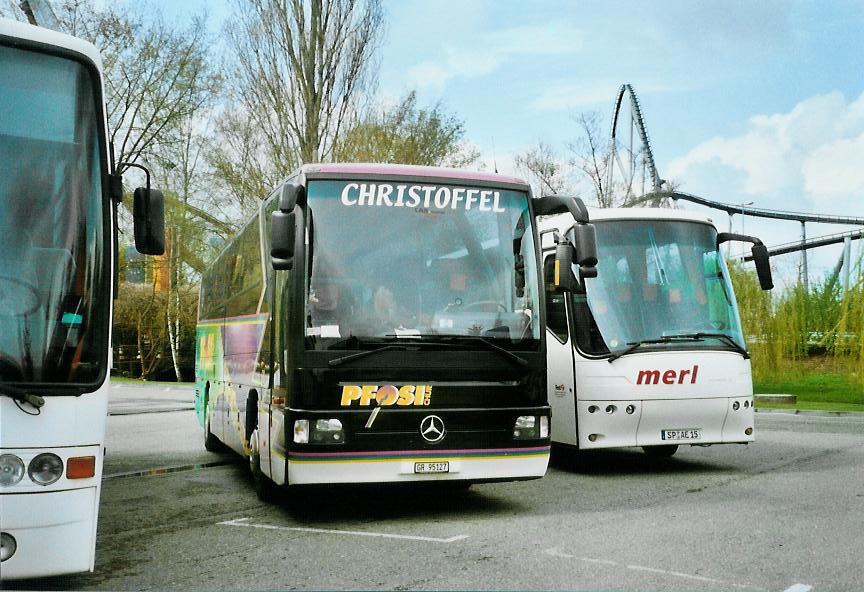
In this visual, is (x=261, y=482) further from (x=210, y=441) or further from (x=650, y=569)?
(x=210, y=441)

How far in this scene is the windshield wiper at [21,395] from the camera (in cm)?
546

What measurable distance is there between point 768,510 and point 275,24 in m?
26.5

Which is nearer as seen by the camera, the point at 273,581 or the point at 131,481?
the point at 273,581

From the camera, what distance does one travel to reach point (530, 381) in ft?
29.3

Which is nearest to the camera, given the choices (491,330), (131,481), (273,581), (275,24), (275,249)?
(273,581)

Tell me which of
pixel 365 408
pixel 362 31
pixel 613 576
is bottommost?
pixel 613 576

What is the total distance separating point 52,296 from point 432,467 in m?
3.73

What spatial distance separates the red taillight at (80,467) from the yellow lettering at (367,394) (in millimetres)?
2992

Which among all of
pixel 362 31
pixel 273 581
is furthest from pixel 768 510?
pixel 362 31

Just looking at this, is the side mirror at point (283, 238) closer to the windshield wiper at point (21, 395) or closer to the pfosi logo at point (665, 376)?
the windshield wiper at point (21, 395)

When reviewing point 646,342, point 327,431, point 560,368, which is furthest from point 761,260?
point 327,431

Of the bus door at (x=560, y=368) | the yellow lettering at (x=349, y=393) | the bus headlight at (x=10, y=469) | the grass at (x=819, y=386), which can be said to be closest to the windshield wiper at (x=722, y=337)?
the bus door at (x=560, y=368)

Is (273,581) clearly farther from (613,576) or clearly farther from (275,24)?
(275,24)

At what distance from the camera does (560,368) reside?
12.0 metres
